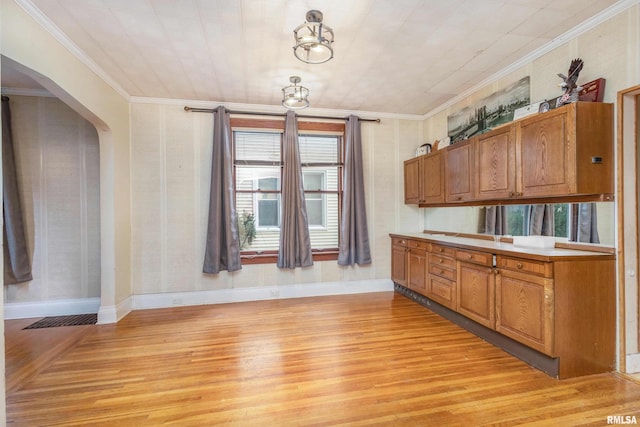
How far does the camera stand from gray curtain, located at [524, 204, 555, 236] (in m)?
2.81

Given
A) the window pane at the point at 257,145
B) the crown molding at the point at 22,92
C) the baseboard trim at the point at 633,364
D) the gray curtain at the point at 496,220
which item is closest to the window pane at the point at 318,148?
the window pane at the point at 257,145

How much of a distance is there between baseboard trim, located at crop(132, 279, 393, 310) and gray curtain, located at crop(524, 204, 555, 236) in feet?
7.28

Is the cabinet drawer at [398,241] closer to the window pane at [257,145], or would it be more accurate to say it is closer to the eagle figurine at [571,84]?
the window pane at [257,145]

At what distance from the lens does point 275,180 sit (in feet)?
14.7

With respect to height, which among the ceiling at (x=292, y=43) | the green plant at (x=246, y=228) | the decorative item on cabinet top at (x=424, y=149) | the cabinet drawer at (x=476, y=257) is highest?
the ceiling at (x=292, y=43)

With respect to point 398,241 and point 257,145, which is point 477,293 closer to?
point 398,241

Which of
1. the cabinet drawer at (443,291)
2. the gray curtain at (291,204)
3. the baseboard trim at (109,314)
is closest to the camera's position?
the cabinet drawer at (443,291)

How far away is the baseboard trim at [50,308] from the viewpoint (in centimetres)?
363

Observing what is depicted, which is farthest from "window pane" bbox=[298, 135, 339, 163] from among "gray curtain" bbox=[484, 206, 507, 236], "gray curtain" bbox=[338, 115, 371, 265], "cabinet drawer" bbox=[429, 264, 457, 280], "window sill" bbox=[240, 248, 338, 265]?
"gray curtain" bbox=[484, 206, 507, 236]

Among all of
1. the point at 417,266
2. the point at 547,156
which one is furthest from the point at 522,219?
the point at 417,266

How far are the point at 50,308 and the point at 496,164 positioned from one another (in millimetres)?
5465

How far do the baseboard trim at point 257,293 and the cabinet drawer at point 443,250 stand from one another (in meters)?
1.29

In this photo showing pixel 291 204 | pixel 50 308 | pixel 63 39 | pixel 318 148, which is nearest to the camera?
pixel 63 39

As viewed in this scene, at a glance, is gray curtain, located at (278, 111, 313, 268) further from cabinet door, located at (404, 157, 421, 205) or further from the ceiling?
cabinet door, located at (404, 157, 421, 205)
